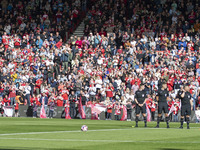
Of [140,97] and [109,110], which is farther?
[109,110]

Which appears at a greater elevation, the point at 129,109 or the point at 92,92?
the point at 92,92

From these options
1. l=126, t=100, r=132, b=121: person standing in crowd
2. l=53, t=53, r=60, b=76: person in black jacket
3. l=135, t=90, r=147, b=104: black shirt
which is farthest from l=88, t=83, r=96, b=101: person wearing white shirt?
l=135, t=90, r=147, b=104: black shirt

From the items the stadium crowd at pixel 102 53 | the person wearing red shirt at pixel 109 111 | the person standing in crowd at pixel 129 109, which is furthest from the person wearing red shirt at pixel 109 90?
the person standing in crowd at pixel 129 109

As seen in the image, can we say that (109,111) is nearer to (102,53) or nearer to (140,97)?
(102,53)

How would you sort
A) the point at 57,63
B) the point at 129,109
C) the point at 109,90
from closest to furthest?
the point at 129,109
the point at 109,90
the point at 57,63

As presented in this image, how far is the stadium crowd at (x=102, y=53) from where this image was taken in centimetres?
3749

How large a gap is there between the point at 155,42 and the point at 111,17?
591 centimetres

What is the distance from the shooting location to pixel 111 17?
4544 centimetres

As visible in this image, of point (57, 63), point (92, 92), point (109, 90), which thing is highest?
point (57, 63)

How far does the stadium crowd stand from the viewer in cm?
3749

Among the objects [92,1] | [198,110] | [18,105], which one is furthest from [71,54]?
[198,110]

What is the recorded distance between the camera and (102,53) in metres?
42.2

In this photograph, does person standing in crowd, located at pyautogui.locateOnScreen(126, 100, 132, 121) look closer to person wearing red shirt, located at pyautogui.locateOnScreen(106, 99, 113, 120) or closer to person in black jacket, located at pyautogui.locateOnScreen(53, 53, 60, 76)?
person wearing red shirt, located at pyautogui.locateOnScreen(106, 99, 113, 120)

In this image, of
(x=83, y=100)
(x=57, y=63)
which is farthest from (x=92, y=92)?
(x=57, y=63)
